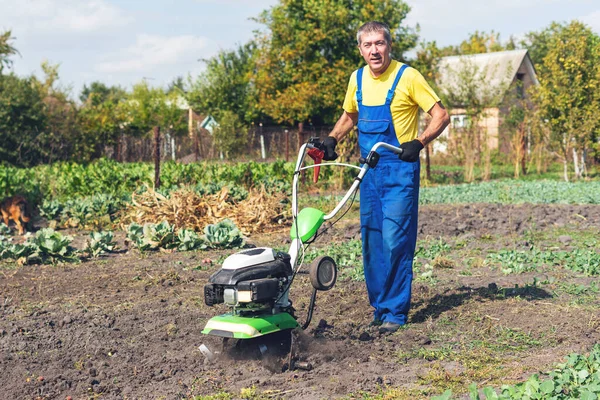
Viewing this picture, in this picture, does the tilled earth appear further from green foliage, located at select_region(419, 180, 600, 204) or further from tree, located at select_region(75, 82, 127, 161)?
tree, located at select_region(75, 82, 127, 161)

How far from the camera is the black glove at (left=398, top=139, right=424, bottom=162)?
16.5 feet

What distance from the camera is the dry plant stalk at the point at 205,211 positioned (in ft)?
34.7

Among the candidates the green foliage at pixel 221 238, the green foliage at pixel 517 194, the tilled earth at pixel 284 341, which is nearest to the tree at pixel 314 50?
the green foliage at pixel 517 194

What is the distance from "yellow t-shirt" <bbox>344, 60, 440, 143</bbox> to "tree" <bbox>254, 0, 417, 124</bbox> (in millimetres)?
27551

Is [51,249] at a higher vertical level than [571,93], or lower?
lower

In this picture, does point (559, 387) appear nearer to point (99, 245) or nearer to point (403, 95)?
point (403, 95)

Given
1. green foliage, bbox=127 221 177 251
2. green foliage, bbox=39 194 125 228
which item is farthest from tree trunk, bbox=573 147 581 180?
green foliage, bbox=127 221 177 251

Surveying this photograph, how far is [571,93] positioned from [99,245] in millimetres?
15417

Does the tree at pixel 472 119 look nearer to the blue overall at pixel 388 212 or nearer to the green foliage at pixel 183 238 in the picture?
the green foliage at pixel 183 238

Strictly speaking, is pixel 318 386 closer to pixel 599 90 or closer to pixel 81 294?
pixel 81 294

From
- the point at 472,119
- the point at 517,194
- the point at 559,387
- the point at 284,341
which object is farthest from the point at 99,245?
the point at 472,119

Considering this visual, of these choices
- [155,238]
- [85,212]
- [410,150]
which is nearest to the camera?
[410,150]

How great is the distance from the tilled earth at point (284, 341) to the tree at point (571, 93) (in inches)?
556

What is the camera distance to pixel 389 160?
538 centimetres
